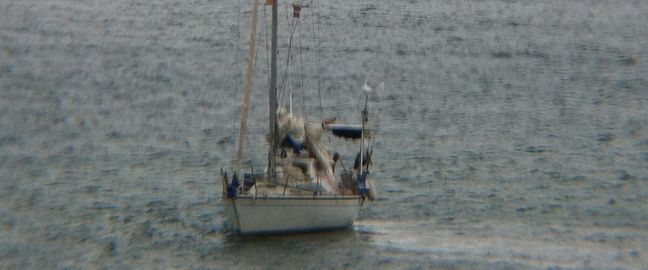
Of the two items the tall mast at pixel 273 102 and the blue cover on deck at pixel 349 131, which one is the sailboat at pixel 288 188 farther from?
the blue cover on deck at pixel 349 131

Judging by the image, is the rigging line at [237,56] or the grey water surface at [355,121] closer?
the grey water surface at [355,121]

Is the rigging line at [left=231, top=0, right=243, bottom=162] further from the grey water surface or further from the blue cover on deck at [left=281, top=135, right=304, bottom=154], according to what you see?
the blue cover on deck at [left=281, top=135, right=304, bottom=154]

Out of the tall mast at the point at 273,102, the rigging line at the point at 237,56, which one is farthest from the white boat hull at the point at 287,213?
the rigging line at the point at 237,56

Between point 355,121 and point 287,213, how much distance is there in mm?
26289

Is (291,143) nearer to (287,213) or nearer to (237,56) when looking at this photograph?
(287,213)

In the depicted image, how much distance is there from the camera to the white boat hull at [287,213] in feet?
198

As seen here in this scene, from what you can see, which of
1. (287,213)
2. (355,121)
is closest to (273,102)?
(287,213)

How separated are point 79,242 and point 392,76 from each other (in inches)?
1624

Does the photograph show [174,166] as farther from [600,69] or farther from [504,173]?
[600,69]

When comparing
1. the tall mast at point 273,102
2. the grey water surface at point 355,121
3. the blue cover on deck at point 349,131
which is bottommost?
the grey water surface at point 355,121

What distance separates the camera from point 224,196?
198 feet

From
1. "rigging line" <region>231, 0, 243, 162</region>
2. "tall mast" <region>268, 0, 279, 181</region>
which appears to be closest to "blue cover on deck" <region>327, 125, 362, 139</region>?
"tall mast" <region>268, 0, 279, 181</region>

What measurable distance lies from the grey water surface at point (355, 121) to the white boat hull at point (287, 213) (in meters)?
0.58

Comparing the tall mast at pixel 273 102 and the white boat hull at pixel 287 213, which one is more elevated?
the tall mast at pixel 273 102
